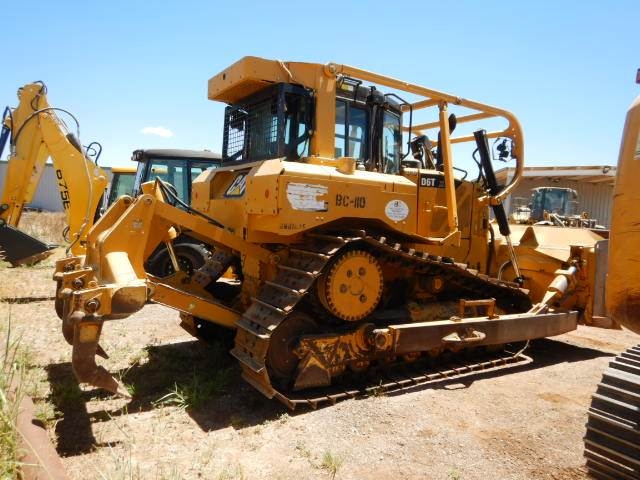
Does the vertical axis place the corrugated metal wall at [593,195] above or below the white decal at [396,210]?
above

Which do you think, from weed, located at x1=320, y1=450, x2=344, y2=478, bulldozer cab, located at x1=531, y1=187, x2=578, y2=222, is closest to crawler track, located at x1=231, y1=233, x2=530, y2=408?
weed, located at x1=320, y1=450, x2=344, y2=478

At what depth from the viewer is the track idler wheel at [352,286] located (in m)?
4.49

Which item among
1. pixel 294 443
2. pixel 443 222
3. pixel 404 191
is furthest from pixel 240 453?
pixel 443 222

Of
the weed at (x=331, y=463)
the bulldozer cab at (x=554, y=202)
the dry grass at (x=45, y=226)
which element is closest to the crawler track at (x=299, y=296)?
the weed at (x=331, y=463)

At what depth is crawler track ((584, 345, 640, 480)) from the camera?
2644mm

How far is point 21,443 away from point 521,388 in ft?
14.3

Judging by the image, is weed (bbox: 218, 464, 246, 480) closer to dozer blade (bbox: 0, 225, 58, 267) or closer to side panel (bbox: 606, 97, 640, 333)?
Answer: side panel (bbox: 606, 97, 640, 333)

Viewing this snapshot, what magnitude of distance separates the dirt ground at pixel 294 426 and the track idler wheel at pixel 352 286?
32.9 inches

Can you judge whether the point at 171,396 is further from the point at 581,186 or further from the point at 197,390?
the point at 581,186

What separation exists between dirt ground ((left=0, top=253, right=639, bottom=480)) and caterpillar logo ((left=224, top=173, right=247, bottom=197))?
71.4 inches

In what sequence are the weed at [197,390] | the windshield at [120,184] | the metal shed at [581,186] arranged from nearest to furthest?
the weed at [197,390] < the windshield at [120,184] < the metal shed at [581,186]

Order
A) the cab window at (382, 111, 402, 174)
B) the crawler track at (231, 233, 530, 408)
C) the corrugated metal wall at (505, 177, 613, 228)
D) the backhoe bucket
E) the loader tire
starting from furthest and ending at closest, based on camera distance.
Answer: the corrugated metal wall at (505, 177, 613, 228) < the loader tire < the cab window at (382, 111, 402, 174) < the crawler track at (231, 233, 530, 408) < the backhoe bucket

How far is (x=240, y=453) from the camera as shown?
3.47m

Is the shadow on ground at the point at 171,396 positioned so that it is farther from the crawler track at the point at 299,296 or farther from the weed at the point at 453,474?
the weed at the point at 453,474
